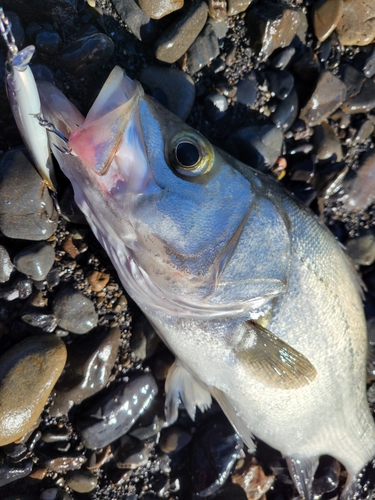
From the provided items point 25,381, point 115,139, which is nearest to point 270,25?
point 115,139

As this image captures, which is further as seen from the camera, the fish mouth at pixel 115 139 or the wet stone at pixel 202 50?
the wet stone at pixel 202 50

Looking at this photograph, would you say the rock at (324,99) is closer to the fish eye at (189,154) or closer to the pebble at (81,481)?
the fish eye at (189,154)

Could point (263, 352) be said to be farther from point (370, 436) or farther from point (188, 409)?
point (370, 436)

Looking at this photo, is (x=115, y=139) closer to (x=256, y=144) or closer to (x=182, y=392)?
(x=256, y=144)

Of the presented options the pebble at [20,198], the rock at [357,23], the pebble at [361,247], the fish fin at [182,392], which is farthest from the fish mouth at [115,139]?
the rock at [357,23]

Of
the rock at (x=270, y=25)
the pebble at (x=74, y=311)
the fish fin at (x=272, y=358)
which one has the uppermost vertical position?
the rock at (x=270, y=25)
